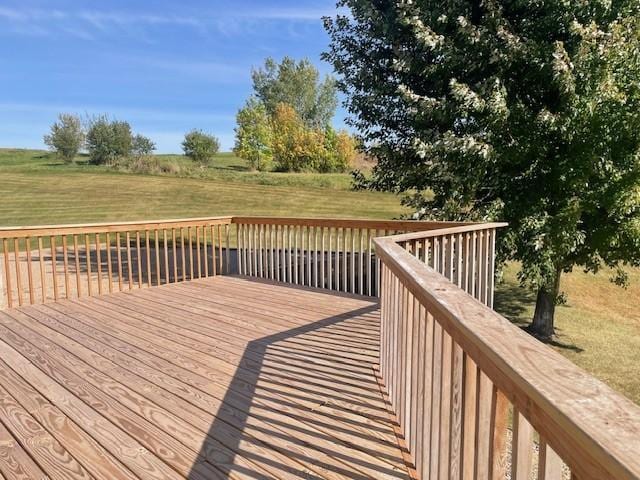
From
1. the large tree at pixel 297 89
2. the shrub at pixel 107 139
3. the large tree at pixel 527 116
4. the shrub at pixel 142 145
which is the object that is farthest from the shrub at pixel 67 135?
the large tree at pixel 527 116

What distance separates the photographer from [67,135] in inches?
1176

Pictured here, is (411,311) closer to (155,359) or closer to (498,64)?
(155,359)

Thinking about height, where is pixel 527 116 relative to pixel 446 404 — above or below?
above

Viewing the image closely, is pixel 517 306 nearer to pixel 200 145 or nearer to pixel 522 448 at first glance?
pixel 522 448

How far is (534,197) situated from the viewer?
6.45 m

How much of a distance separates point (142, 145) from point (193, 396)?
31634 millimetres

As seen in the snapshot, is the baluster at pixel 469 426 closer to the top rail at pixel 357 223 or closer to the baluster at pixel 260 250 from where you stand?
the top rail at pixel 357 223

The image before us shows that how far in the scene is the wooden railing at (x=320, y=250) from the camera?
507 cm

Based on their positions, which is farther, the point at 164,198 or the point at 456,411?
the point at 164,198

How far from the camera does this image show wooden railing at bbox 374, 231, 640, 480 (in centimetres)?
62

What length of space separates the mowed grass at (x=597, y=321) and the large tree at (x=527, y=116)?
3.37 ft

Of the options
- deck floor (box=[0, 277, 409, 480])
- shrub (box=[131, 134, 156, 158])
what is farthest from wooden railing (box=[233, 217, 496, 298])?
shrub (box=[131, 134, 156, 158])

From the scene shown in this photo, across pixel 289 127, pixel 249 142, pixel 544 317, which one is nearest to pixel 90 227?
pixel 544 317

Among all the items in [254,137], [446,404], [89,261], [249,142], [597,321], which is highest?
[254,137]
